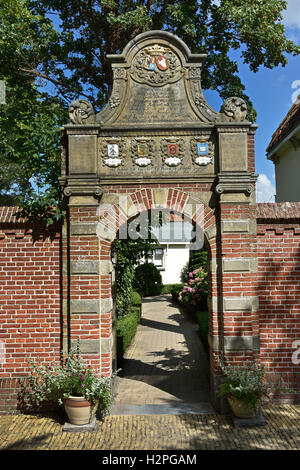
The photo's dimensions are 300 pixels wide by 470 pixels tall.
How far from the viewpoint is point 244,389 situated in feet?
17.7

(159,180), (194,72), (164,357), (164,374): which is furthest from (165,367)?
(194,72)

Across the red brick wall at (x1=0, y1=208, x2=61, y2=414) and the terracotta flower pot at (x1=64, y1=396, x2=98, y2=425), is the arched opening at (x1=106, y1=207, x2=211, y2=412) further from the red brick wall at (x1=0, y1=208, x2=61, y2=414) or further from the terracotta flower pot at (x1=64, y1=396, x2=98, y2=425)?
the red brick wall at (x1=0, y1=208, x2=61, y2=414)

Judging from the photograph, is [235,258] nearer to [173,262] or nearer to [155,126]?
[155,126]

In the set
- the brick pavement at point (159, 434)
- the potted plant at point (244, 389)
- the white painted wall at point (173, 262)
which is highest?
the white painted wall at point (173, 262)

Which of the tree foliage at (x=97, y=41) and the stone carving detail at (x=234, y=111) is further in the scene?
the tree foliage at (x=97, y=41)

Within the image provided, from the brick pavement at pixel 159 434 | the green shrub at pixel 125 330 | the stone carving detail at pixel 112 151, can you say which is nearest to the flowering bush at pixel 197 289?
the green shrub at pixel 125 330

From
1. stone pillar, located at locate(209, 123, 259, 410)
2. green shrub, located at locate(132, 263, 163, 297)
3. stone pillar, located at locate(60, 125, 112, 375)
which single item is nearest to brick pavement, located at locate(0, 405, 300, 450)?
stone pillar, located at locate(209, 123, 259, 410)

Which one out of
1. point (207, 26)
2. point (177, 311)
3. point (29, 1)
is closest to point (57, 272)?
point (207, 26)

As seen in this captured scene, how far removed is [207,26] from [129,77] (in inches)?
269

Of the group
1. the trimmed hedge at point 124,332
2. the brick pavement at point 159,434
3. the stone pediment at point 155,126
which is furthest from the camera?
the trimmed hedge at point 124,332

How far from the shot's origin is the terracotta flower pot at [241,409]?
17.9 feet

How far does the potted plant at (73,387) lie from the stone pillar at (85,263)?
24 centimetres

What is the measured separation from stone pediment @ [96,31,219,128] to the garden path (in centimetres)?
487

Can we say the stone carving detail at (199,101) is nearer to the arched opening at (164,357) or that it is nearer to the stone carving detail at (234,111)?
the stone carving detail at (234,111)
